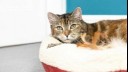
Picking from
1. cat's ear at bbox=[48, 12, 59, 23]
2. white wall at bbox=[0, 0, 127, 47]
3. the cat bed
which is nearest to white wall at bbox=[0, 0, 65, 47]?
white wall at bbox=[0, 0, 127, 47]

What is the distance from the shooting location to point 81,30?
55.8 inches

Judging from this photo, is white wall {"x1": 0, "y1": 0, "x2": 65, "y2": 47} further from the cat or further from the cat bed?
the cat bed

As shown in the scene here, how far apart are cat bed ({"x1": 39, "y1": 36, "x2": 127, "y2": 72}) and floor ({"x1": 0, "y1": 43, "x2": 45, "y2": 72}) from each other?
1.10 feet

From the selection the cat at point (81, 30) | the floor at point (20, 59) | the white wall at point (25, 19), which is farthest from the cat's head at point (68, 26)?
the white wall at point (25, 19)

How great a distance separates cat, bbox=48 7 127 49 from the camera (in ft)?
4.57

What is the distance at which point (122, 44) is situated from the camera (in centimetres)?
135

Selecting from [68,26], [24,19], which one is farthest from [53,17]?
[24,19]

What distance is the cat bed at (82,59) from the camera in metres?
1.12

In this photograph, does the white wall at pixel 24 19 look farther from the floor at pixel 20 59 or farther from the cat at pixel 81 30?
the cat at pixel 81 30

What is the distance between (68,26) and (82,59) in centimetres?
30

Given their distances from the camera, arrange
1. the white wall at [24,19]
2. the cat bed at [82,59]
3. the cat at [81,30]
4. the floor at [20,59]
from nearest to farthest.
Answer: the cat bed at [82,59]
the cat at [81,30]
the floor at [20,59]
the white wall at [24,19]

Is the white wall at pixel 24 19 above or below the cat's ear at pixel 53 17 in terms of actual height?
below

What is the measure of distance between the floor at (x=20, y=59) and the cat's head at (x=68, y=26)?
0.30 m

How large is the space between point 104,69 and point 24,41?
37.6 inches
